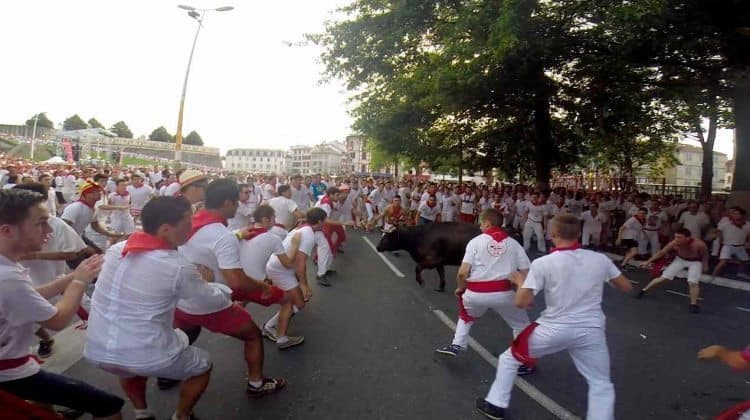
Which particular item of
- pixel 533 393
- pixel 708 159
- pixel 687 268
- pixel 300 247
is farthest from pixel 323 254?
pixel 708 159

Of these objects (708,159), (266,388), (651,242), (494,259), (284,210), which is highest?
(708,159)

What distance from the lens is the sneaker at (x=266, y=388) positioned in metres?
4.11

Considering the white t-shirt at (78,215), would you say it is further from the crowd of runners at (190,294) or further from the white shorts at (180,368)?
the white shorts at (180,368)

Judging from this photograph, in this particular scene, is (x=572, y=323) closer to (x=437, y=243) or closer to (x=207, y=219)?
(x=207, y=219)

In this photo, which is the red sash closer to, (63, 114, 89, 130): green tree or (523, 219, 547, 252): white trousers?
(523, 219, 547, 252): white trousers

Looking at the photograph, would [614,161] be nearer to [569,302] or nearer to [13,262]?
[569,302]

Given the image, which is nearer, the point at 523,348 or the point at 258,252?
the point at 523,348

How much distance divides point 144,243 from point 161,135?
158m

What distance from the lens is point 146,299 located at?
9.61ft

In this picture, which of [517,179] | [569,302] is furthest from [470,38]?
[517,179]

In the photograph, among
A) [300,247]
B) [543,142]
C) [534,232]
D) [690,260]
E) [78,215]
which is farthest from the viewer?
[543,142]

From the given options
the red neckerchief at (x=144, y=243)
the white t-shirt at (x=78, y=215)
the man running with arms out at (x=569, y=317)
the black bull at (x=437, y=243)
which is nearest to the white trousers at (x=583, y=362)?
the man running with arms out at (x=569, y=317)

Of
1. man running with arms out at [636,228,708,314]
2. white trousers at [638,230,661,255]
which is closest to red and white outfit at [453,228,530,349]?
man running with arms out at [636,228,708,314]

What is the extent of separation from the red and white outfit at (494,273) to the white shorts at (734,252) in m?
8.70
